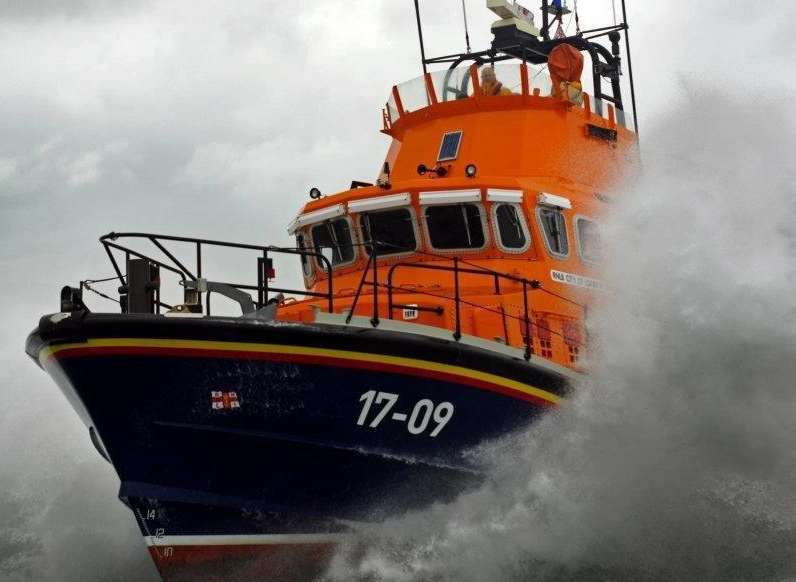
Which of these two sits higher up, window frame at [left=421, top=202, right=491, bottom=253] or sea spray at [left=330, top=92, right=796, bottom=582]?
window frame at [left=421, top=202, right=491, bottom=253]

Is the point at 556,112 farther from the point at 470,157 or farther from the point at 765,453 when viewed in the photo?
the point at 765,453

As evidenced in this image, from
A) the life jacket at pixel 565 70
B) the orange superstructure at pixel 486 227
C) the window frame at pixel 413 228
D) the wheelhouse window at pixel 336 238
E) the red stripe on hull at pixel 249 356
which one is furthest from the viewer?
the life jacket at pixel 565 70

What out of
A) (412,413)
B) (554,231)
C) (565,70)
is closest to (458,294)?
(412,413)

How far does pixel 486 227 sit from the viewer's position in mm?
10305

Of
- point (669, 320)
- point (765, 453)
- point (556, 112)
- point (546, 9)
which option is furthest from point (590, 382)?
point (546, 9)

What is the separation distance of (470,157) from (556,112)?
1003 millimetres

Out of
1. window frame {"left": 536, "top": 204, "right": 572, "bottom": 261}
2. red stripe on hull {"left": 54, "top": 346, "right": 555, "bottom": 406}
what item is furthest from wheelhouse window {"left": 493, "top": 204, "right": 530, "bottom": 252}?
red stripe on hull {"left": 54, "top": 346, "right": 555, "bottom": 406}

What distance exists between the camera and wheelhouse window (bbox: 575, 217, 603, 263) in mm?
10797

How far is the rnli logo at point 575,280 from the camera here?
10430 millimetres

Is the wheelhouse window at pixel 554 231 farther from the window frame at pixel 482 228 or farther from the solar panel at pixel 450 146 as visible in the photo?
the solar panel at pixel 450 146

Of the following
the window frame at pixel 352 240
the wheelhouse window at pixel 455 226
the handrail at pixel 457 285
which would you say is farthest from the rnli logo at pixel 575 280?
the window frame at pixel 352 240

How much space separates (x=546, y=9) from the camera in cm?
1330

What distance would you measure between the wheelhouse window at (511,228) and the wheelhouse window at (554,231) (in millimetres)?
191

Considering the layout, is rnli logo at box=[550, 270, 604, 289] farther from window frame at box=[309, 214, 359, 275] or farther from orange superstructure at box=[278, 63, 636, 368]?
window frame at box=[309, 214, 359, 275]
